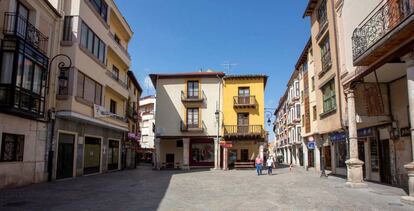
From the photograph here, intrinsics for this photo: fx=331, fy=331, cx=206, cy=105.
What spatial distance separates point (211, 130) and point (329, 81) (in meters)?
15.6

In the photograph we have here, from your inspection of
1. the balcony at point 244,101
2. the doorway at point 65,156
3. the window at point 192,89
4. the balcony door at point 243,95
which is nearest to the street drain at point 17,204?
the doorway at point 65,156

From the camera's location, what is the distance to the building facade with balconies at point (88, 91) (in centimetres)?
1820

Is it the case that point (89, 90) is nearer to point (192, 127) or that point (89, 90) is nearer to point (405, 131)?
point (192, 127)

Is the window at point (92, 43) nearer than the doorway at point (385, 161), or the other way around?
the doorway at point (385, 161)

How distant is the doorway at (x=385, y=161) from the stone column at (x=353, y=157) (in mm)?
2895

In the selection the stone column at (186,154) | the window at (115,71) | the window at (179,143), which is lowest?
the stone column at (186,154)

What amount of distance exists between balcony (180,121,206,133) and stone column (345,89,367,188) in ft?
64.4

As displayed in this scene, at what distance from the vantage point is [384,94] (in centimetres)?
1650

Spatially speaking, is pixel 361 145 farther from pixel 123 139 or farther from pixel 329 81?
pixel 123 139

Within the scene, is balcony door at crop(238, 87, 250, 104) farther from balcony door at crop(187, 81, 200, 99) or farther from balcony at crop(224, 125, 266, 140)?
balcony door at crop(187, 81, 200, 99)

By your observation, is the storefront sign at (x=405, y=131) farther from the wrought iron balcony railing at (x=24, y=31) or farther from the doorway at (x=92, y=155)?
the doorway at (x=92, y=155)

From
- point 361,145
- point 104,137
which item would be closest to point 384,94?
point 361,145

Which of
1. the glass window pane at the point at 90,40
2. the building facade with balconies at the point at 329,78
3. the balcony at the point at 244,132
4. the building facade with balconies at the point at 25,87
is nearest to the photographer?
the building facade with balconies at the point at 25,87

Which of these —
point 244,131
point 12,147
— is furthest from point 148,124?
point 12,147
